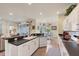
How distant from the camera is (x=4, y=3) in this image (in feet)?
7.37

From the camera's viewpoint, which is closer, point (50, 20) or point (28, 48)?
point (50, 20)

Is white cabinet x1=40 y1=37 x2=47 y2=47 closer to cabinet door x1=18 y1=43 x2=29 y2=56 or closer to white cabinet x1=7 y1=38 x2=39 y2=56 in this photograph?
white cabinet x1=7 y1=38 x2=39 y2=56

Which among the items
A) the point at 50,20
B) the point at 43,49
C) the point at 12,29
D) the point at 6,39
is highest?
the point at 50,20

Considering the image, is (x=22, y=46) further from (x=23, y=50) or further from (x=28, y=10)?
(x=28, y=10)

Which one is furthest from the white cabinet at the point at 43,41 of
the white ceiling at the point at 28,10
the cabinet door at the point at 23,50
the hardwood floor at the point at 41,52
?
the white ceiling at the point at 28,10

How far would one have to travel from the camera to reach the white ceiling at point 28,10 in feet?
7.47

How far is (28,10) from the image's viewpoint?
2346 mm

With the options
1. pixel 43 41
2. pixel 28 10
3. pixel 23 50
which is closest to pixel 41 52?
pixel 43 41

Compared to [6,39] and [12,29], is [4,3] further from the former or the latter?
[6,39]

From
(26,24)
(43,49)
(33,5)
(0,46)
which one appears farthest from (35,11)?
(0,46)

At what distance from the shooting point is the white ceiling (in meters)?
2.28

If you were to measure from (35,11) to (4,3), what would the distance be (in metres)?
0.58

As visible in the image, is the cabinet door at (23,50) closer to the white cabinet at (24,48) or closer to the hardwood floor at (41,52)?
the white cabinet at (24,48)

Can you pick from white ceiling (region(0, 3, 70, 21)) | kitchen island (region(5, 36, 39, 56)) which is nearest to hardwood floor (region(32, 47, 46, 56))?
kitchen island (region(5, 36, 39, 56))
